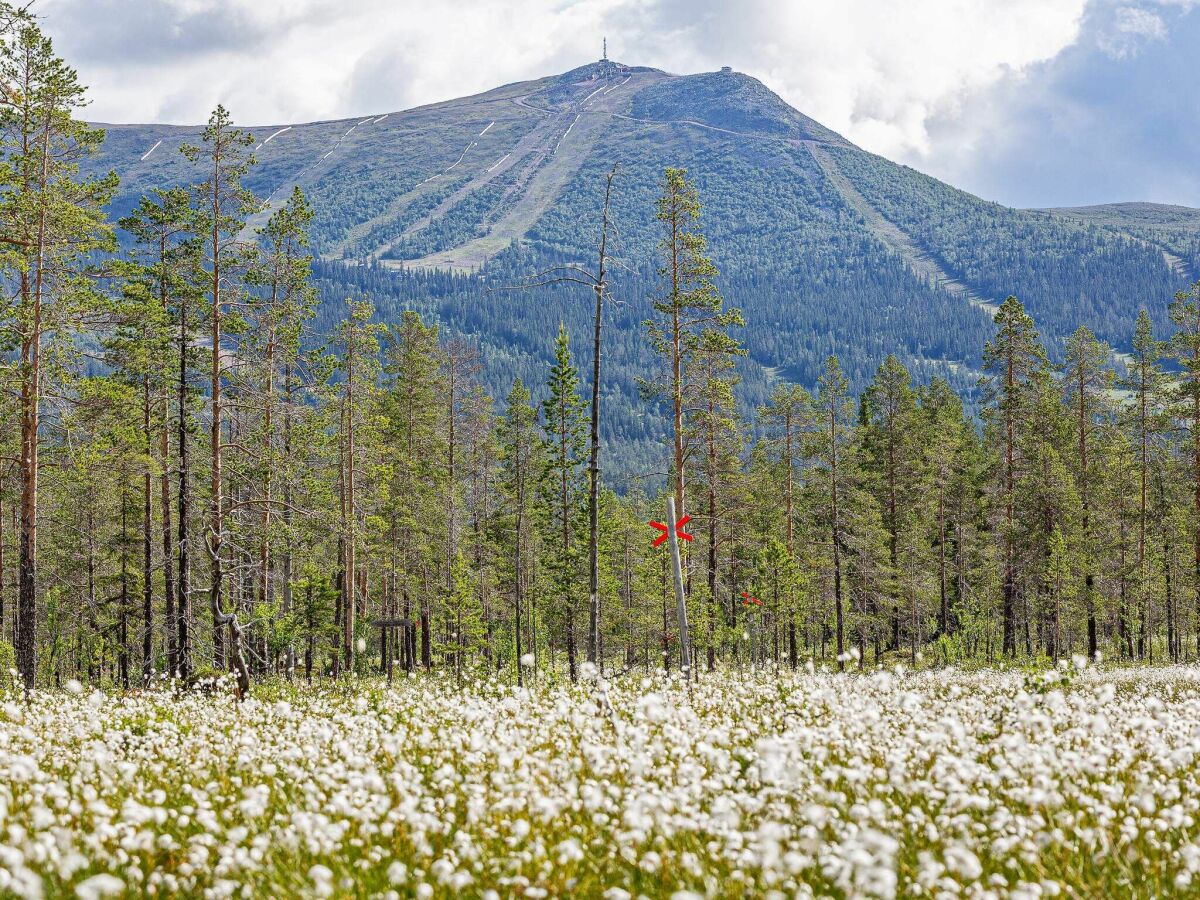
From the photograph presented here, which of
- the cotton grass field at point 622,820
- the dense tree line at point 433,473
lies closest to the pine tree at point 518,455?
the dense tree line at point 433,473

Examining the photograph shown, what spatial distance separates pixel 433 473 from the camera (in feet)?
130

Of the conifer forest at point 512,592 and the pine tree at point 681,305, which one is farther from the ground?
the pine tree at point 681,305

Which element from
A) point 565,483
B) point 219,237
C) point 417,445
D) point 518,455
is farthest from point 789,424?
point 219,237

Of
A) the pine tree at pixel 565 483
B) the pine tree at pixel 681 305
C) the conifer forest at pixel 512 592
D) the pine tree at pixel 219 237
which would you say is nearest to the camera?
the conifer forest at pixel 512 592

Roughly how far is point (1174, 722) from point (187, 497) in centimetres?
2071

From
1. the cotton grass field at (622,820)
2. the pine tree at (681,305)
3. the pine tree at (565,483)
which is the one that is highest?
the pine tree at (681,305)

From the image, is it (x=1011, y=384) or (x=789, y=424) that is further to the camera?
(x=789, y=424)

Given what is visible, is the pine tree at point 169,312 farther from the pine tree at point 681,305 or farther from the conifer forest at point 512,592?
the pine tree at point 681,305

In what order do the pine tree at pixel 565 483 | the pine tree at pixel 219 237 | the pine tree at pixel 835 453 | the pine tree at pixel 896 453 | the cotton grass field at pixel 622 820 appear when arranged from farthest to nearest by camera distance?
the pine tree at pixel 896 453, the pine tree at pixel 835 453, the pine tree at pixel 565 483, the pine tree at pixel 219 237, the cotton grass field at pixel 622 820

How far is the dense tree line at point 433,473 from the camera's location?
1912cm

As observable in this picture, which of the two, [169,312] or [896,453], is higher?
[169,312]

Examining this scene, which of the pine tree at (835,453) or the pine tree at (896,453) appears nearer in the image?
the pine tree at (835,453)

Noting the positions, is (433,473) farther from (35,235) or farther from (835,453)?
(35,235)

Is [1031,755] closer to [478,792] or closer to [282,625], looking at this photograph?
[478,792]
